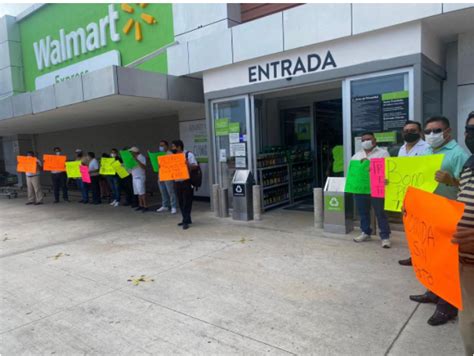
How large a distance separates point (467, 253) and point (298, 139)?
819 cm

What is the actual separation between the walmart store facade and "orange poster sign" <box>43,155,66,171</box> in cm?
153

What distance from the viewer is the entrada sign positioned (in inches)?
259

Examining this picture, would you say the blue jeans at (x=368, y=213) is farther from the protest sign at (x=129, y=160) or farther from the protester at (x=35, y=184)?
the protester at (x=35, y=184)

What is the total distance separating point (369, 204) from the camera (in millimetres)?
5617

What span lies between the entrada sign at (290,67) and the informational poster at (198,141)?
10.5 feet

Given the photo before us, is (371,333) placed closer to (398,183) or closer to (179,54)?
(398,183)

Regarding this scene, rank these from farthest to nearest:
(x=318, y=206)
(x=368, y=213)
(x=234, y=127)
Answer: (x=234, y=127), (x=318, y=206), (x=368, y=213)

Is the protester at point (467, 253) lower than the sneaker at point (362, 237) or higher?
higher

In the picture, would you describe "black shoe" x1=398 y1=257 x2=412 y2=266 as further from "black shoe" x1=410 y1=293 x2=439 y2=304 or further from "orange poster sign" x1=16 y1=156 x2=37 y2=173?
"orange poster sign" x1=16 y1=156 x2=37 y2=173

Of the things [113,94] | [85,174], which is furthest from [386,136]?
[85,174]

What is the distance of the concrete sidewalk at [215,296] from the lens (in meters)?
3.05

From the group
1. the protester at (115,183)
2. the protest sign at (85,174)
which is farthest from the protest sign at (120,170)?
the protest sign at (85,174)

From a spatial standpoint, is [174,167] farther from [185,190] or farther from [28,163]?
[28,163]

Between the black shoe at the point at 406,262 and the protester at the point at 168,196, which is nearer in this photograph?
the black shoe at the point at 406,262
